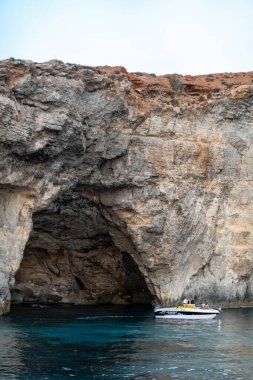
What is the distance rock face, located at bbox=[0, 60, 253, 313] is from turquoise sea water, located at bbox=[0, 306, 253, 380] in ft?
15.2

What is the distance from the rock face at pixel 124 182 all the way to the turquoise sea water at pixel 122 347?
4.63 meters

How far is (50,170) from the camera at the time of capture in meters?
40.4

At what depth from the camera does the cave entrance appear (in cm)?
4812

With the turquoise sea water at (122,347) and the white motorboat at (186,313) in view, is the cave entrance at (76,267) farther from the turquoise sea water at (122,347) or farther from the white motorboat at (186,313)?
the white motorboat at (186,313)

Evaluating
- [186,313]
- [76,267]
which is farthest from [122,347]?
[76,267]

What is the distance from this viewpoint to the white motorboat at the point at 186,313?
137 feet

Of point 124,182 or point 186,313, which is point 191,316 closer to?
point 186,313

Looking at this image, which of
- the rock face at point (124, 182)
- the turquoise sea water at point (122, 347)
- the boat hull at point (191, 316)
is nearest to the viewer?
the turquoise sea water at point (122, 347)

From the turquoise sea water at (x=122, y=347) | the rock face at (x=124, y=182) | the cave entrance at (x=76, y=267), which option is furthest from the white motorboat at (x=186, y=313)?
the cave entrance at (x=76, y=267)

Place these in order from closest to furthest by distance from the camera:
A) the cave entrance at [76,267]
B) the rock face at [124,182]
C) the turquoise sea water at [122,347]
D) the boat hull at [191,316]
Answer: the turquoise sea water at [122,347] < the rock face at [124,182] < the boat hull at [191,316] < the cave entrance at [76,267]

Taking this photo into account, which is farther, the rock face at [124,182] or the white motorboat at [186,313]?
the white motorboat at [186,313]

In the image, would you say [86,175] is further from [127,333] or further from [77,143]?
[127,333]

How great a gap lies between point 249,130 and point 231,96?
3070 millimetres

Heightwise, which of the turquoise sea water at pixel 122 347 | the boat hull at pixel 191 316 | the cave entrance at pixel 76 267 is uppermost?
the cave entrance at pixel 76 267
